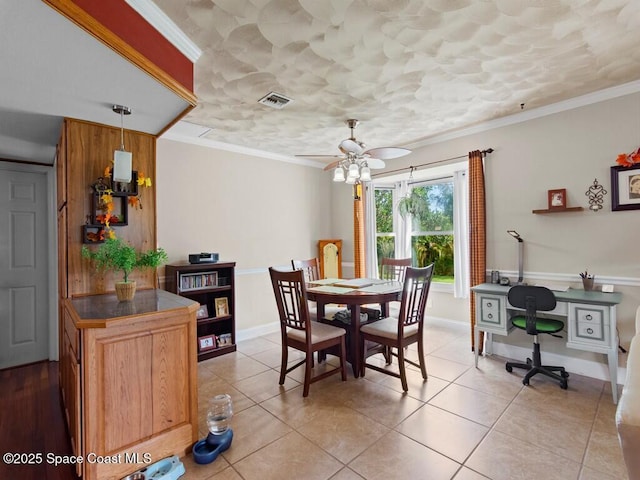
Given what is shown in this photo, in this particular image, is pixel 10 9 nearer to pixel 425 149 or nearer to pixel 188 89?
pixel 188 89

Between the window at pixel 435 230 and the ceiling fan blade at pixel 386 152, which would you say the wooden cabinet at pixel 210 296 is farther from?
the window at pixel 435 230

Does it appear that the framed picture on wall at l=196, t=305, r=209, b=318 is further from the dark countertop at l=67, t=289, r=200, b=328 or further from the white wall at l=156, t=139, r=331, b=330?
the dark countertop at l=67, t=289, r=200, b=328

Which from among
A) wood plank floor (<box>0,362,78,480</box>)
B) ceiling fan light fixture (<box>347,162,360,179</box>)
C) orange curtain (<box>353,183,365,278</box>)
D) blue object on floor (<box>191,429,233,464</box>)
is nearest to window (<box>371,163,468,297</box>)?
orange curtain (<box>353,183,365,278</box>)

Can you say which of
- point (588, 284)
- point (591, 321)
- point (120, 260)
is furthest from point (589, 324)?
point (120, 260)

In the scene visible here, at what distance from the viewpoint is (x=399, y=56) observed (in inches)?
85.8

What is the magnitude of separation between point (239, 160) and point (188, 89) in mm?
2178

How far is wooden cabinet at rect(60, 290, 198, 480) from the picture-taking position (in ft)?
5.29

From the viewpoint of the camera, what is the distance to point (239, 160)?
13.8 feet

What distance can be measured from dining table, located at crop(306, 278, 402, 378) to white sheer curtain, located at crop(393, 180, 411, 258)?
164cm

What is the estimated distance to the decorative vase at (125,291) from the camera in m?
2.08

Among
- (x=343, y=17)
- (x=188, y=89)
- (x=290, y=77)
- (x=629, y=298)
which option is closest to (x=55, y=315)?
(x=188, y=89)

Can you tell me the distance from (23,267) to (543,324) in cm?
527

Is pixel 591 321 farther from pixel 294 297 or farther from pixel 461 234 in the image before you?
pixel 294 297

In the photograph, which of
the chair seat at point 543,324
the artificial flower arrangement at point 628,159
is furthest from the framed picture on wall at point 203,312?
the artificial flower arrangement at point 628,159
